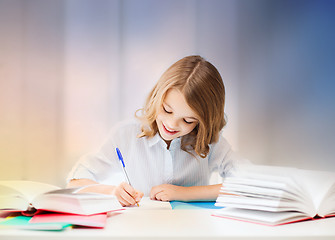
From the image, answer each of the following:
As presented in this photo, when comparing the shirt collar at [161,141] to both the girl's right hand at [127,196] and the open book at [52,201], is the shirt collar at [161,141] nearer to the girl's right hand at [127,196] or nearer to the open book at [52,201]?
the girl's right hand at [127,196]

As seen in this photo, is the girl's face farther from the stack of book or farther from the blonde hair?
the stack of book

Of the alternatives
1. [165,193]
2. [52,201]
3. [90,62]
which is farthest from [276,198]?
[90,62]

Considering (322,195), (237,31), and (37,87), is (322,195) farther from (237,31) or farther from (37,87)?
(37,87)

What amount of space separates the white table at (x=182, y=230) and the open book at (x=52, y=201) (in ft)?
0.13

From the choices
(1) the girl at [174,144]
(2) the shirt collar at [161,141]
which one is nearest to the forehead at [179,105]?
(1) the girl at [174,144]

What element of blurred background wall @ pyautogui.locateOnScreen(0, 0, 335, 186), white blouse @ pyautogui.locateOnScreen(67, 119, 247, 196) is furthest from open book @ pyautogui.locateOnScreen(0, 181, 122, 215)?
blurred background wall @ pyautogui.locateOnScreen(0, 0, 335, 186)

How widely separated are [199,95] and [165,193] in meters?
0.37

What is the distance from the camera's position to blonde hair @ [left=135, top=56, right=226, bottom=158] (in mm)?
1294

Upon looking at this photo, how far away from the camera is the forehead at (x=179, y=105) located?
4.19 feet

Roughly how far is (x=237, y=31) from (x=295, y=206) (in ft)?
4.78

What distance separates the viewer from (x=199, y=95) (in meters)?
1.29

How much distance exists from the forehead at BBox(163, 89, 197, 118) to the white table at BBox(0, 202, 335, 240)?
0.60 meters

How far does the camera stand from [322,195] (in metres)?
0.74

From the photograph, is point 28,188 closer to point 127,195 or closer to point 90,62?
point 127,195
